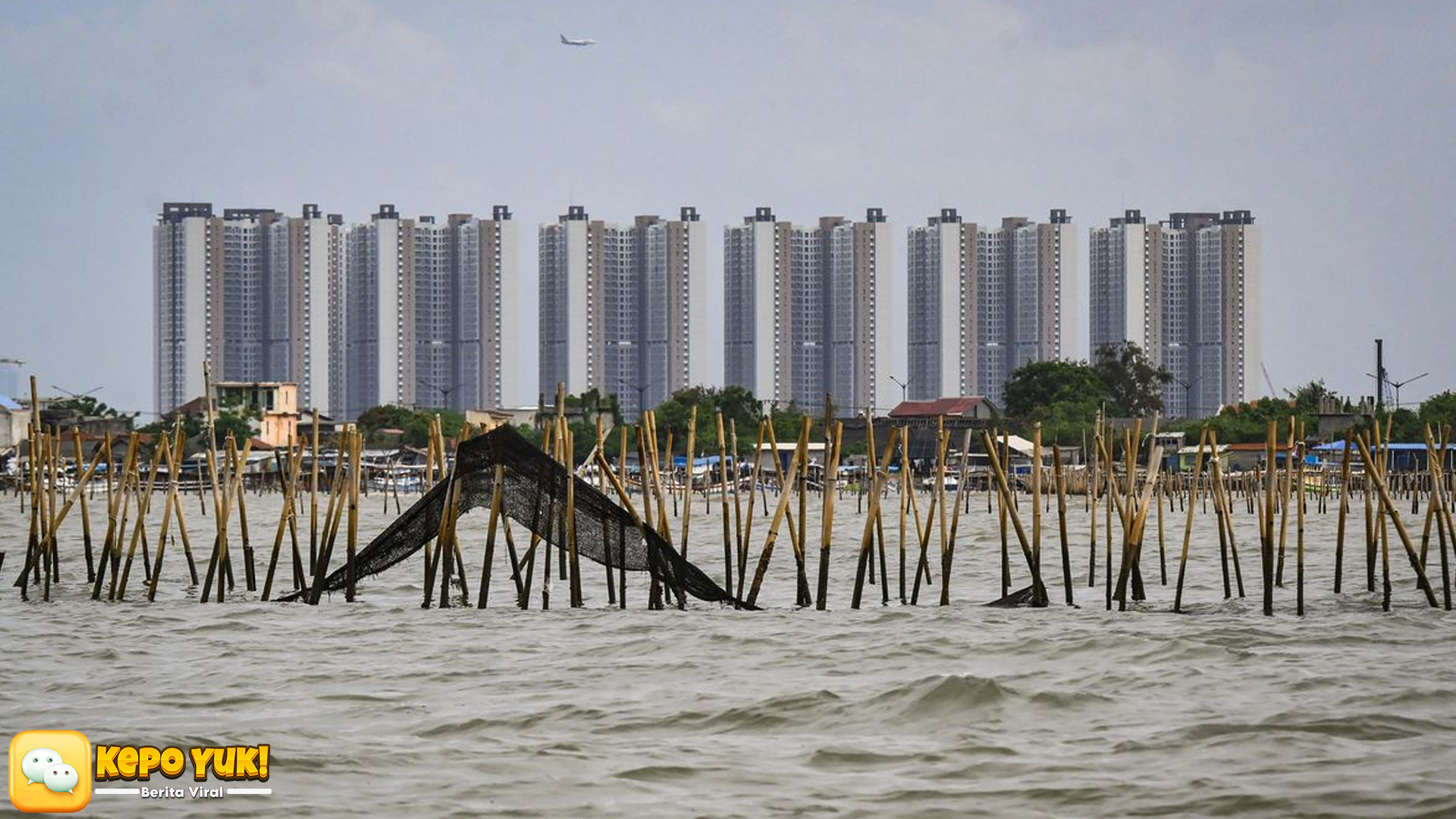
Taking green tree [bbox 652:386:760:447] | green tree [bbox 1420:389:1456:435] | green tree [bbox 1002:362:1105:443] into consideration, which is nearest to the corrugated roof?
green tree [bbox 1002:362:1105:443]

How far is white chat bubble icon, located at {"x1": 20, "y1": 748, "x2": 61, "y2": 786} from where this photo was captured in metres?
6.72

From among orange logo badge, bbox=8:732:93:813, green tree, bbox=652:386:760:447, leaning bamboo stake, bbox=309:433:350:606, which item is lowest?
orange logo badge, bbox=8:732:93:813

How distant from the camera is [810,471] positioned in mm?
54969

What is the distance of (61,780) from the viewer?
670 centimetres

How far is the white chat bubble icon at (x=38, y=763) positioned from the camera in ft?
22.0

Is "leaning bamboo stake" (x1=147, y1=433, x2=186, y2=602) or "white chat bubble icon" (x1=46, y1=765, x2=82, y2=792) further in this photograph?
"leaning bamboo stake" (x1=147, y1=433, x2=186, y2=602)

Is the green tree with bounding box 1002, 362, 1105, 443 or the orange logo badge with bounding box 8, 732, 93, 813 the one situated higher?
the green tree with bounding box 1002, 362, 1105, 443

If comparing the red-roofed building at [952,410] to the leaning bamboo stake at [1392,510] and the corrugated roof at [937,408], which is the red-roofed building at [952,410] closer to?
the corrugated roof at [937,408]

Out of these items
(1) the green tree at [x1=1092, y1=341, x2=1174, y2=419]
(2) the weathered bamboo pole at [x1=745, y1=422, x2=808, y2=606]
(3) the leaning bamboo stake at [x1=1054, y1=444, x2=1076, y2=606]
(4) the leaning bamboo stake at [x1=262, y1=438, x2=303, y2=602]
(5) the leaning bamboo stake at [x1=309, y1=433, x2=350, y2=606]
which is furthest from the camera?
(1) the green tree at [x1=1092, y1=341, x2=1174, y2=419]

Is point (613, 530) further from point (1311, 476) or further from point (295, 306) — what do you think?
point (295, 306)

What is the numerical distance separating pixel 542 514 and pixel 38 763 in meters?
6.41

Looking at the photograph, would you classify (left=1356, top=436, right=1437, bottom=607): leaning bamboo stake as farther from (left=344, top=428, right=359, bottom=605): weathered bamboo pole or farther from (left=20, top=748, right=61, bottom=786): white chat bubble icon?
(left=20, top=748, right=61, bottom=786): white chat bubble icon

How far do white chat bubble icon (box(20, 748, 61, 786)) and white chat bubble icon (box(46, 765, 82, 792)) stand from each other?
2 centimetres

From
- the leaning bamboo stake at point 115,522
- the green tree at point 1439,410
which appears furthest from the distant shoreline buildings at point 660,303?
the leaning bamboo stake at point 115,522
